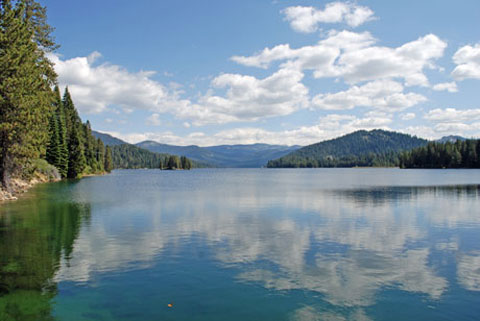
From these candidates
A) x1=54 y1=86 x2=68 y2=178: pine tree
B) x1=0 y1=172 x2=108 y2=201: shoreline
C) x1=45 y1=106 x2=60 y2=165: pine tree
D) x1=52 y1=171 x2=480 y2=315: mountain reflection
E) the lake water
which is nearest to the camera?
the lake water

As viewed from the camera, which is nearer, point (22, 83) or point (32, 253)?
point (32, 253)

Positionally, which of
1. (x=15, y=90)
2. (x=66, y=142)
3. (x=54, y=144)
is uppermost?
(x=15, y=90)

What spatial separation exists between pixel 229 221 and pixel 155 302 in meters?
18.8

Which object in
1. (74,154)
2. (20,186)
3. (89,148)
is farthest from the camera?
(89,148)

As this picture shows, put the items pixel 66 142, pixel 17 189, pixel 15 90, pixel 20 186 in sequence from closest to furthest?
1. pixel 15 90
2. pixel 17 189
3. pixel 20 186
4. pixel 66 142

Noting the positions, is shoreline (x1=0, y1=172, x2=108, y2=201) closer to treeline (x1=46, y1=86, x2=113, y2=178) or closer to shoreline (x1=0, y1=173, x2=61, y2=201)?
shoreline (x1=0, y1=173, x2=61, y2=201)

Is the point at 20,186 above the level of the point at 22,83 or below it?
below

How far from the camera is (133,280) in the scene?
1620 cm

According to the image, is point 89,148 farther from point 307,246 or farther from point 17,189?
point 307,246

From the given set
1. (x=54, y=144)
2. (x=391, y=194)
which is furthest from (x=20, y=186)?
(x=391, y=194)

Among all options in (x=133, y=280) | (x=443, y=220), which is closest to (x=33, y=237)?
(x=133, y=280)

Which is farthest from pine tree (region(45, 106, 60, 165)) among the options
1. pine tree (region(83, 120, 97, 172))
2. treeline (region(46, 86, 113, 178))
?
pine tree (region(83, 120, 97, 172))

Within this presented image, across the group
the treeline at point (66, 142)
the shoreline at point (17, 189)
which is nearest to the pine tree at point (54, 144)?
the treeline at point (66, 142)

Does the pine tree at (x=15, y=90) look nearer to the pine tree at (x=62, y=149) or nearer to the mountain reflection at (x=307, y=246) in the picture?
the mountain reflection at (x=307, y=246)
